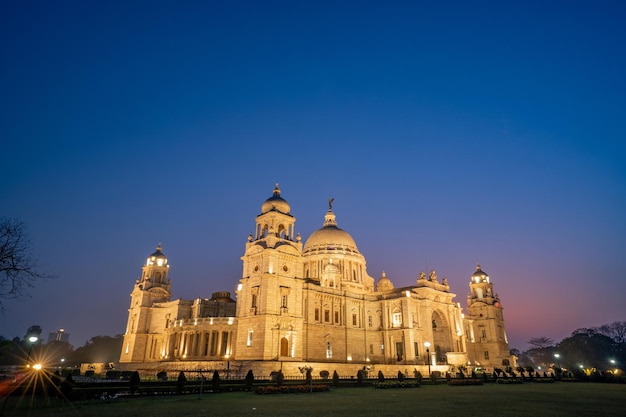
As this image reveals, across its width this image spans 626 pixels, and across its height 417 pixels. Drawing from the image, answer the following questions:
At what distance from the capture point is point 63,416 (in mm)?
16453

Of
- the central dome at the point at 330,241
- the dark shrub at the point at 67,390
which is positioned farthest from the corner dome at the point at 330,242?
the dark shrub at the point at 67,390

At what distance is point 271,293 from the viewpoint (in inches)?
2009

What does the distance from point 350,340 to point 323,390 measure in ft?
106

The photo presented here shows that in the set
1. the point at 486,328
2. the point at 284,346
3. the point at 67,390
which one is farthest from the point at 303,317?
the point at 486,328

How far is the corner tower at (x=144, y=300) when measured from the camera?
67.2m

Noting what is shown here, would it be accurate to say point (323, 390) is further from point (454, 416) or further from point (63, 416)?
point (63, 416)

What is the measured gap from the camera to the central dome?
8162cm

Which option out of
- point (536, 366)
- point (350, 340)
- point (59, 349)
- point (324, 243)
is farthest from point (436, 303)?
point (59, 349)

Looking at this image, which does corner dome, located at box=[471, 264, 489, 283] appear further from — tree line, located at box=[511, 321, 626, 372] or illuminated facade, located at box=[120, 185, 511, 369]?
tree line, located at box=[511, 321, 626, 372]

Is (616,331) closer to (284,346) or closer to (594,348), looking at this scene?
(594,348)

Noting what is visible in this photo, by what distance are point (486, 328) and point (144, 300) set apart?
70.3 meters

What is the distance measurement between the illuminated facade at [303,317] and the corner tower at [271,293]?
0.13 m

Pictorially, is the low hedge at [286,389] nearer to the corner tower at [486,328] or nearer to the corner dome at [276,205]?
the corner dome at [276,205]

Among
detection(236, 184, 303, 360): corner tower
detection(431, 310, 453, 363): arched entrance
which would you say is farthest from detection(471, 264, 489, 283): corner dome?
detection(236, 184, 303, 360): corner tower
